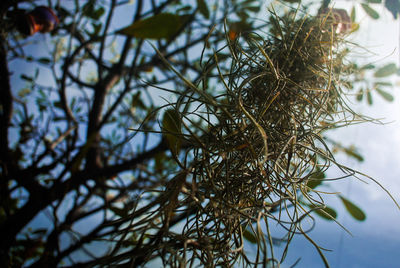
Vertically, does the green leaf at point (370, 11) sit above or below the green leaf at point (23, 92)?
below

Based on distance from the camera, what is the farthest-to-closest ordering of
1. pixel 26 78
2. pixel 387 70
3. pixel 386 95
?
pixel 26 78 → pixel 386 95 → pixel 387 70

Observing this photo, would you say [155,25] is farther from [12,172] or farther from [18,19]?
[12,172]

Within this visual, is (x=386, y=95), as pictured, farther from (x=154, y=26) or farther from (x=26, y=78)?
(x=26, y=78)

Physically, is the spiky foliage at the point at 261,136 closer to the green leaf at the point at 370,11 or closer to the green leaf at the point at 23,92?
the green leaf at the point at 370,11

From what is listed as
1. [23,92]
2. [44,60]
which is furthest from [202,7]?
[23,92]

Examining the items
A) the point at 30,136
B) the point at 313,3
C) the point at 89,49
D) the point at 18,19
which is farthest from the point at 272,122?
the point at 30,136

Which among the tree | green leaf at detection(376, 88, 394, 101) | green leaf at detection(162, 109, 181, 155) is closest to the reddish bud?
the tree

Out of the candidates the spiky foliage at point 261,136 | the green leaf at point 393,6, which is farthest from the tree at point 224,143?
the green leaf at point 393,6

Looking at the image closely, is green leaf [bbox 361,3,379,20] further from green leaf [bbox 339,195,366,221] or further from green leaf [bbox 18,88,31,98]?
green leaf [bbox 18,88,31,98]
